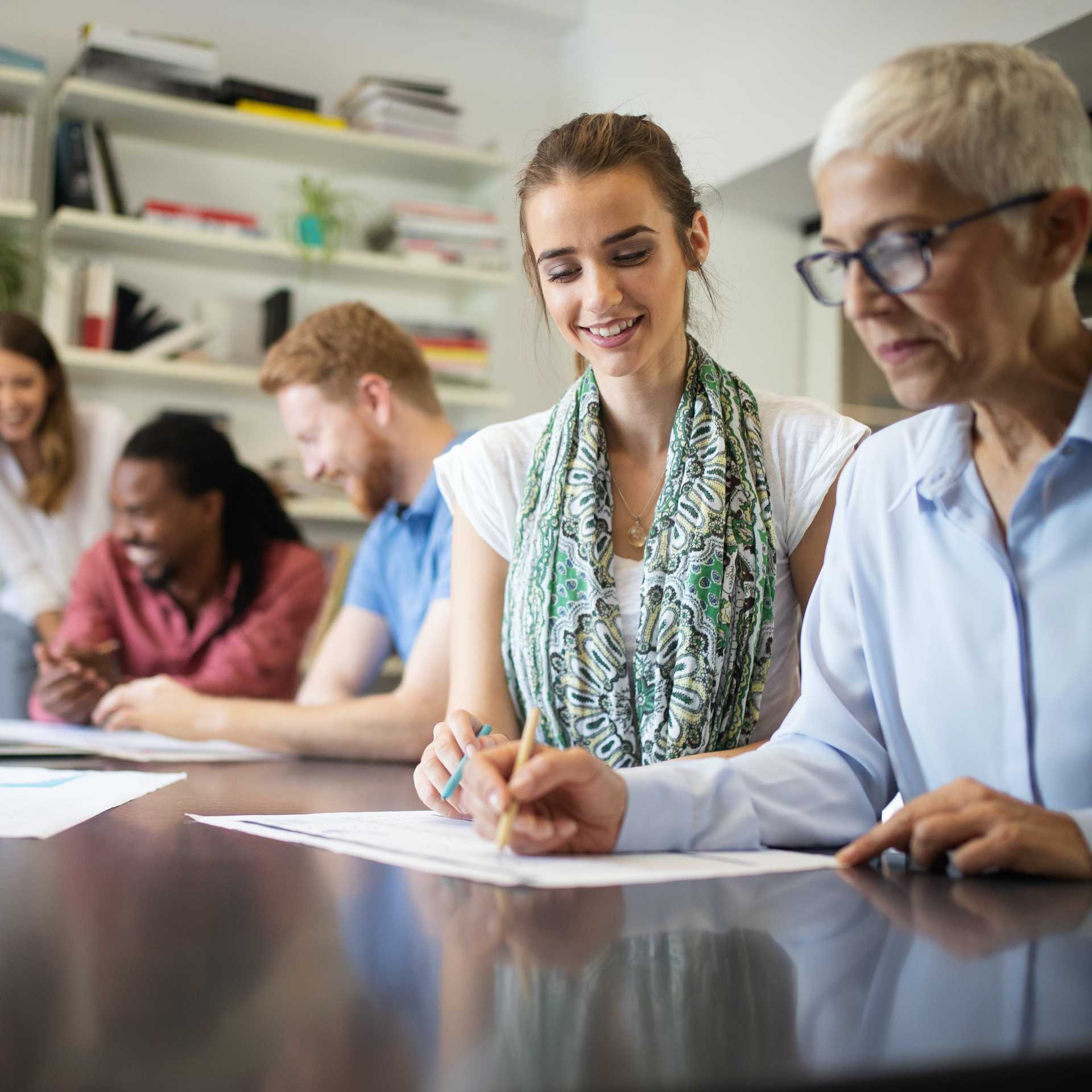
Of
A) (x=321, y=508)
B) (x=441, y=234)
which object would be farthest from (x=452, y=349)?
(x=321, y=508)

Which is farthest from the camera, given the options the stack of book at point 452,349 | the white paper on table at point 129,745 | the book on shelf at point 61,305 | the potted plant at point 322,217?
the stack of book at point 452,349

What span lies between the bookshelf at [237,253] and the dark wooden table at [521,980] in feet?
10.0

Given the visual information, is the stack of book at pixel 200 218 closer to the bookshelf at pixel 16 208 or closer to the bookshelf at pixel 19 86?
the bookshelf at pixel 16 208

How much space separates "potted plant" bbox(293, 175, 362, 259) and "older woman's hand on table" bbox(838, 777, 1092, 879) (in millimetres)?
3338

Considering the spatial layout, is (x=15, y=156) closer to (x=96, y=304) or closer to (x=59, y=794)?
(x=96, y=304)

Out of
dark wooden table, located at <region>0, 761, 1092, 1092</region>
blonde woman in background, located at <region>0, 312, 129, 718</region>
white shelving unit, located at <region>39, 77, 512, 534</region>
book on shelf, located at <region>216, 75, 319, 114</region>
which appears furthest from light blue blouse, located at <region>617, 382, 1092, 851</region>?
book on shelf, located at <region>216, 75, 319, 114</region>

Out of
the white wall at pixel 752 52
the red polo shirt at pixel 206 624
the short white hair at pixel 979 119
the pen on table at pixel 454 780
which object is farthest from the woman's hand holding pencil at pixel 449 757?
the white wall at pixel 752 52

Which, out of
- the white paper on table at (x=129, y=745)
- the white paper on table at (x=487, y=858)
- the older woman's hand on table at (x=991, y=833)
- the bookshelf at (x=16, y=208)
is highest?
the bookshelf at (x=16, y=208)

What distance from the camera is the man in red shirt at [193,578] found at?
2381 millimetres

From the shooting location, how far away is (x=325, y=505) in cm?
375

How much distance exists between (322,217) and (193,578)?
5.74ft

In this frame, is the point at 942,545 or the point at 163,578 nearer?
the point at 942,545

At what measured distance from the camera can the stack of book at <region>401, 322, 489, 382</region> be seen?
13.0 feet

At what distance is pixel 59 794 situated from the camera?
3.86 ft
